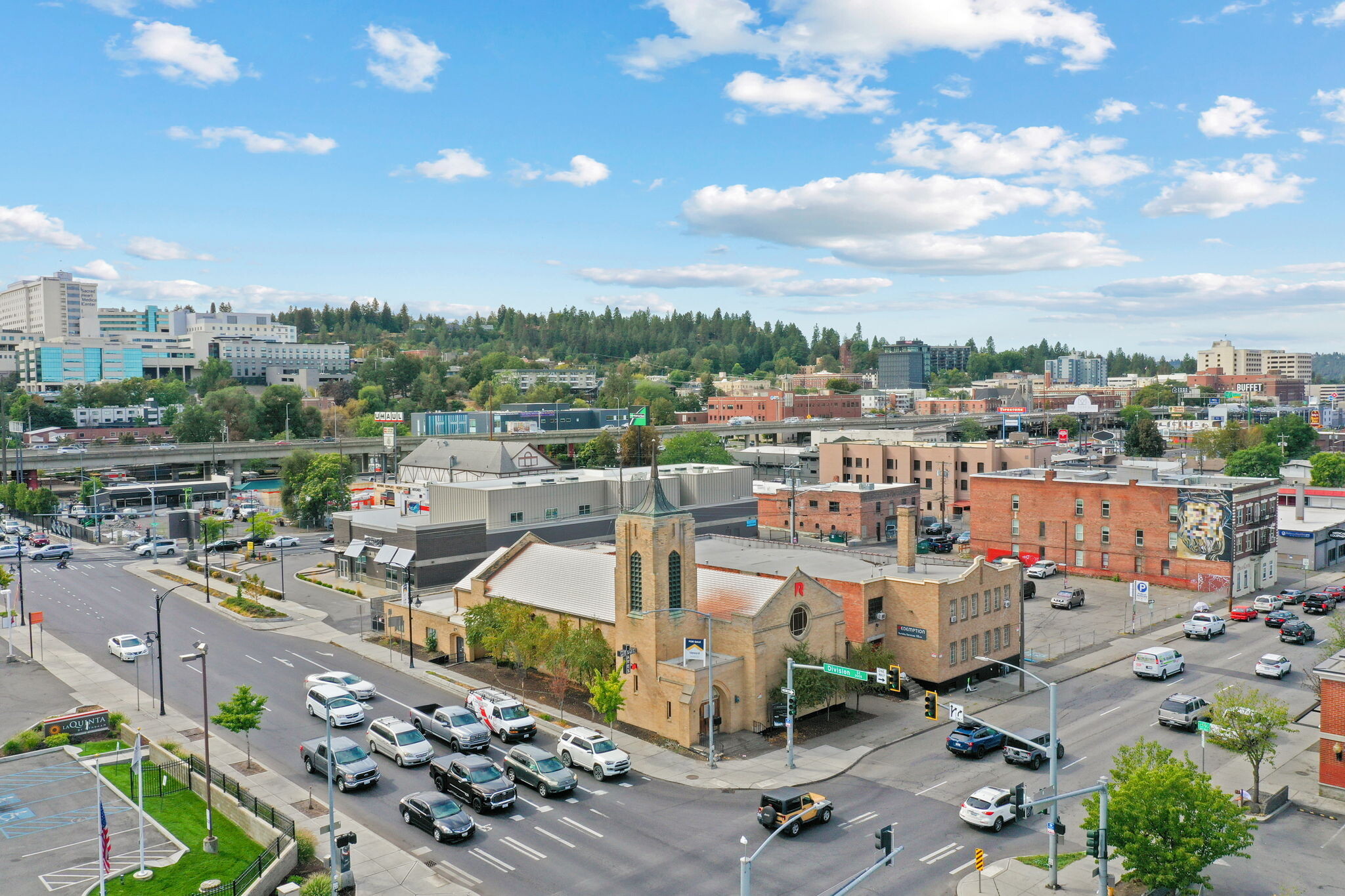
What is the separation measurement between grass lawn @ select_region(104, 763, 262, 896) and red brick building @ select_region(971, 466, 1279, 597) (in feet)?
225

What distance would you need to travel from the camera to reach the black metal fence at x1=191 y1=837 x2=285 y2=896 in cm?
2806

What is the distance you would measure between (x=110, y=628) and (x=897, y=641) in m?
51.7

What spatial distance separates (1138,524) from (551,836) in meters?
60.9

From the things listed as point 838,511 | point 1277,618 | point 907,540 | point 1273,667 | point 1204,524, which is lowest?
point 1277,618

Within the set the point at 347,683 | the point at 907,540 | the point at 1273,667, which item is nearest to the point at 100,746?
the point at 347,683

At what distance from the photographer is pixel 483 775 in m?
35.9

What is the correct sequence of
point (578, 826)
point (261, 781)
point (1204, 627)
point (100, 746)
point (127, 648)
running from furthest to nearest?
point (1204, 627) → point (127, 648) → point (100, 746) → point (261, 781) → point (578, 826)

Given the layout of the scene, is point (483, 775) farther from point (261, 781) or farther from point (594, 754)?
point (261, 781)

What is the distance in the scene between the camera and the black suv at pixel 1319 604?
66.9 meters

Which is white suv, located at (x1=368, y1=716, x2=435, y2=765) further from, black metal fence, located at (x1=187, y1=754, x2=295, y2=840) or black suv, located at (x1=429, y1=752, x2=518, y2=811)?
black metal fence, located at (x1=187, y1=754, x2=295, y2=840)

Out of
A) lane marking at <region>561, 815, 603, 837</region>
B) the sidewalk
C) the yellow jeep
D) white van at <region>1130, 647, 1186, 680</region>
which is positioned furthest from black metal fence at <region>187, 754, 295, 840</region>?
white van at <region>1130, 647, 1186, 680</region>

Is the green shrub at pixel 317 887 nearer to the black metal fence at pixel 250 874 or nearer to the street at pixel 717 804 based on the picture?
the black metal fence at pixel 250 874

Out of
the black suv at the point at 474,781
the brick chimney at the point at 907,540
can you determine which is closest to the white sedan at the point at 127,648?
the black suv at the point at 474,781

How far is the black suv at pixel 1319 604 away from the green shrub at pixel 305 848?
218 ft
